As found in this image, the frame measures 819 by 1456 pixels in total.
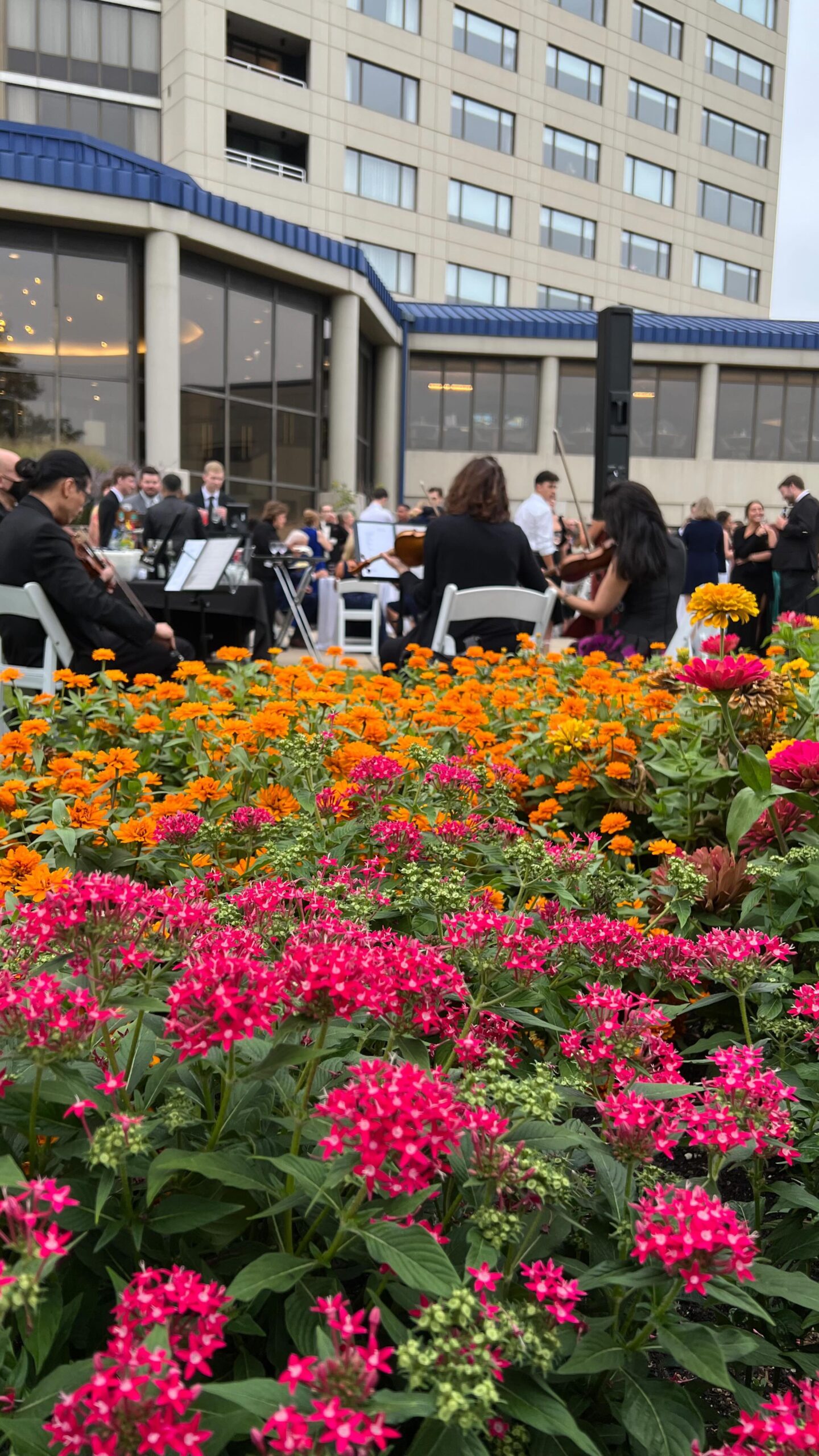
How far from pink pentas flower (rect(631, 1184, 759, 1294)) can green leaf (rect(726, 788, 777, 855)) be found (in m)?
0.86

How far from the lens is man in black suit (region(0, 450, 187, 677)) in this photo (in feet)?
15.2

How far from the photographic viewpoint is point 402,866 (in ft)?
5.56

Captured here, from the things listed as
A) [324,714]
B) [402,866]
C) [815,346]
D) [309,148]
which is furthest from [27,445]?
[815,346]

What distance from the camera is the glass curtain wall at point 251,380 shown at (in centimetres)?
2044

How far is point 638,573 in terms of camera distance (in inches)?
215

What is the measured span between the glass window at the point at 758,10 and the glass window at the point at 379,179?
18457 millimetres

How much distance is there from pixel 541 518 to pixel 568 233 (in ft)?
88.7

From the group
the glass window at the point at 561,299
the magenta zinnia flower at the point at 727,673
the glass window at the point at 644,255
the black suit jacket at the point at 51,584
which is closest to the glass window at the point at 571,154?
the glass window at the point at 644,255

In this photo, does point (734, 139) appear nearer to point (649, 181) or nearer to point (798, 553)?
point (649, 181)

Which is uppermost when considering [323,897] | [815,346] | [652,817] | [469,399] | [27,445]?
[815,346]

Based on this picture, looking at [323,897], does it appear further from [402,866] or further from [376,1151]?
[376,1151]

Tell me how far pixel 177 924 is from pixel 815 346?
34794mm

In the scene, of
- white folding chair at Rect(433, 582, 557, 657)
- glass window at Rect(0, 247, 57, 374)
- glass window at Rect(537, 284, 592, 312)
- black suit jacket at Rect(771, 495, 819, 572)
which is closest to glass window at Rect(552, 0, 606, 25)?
glass window at Rect(537, 284, 592, 312)

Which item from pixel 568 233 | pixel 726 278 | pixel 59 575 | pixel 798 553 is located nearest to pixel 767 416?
pixel 568 233
